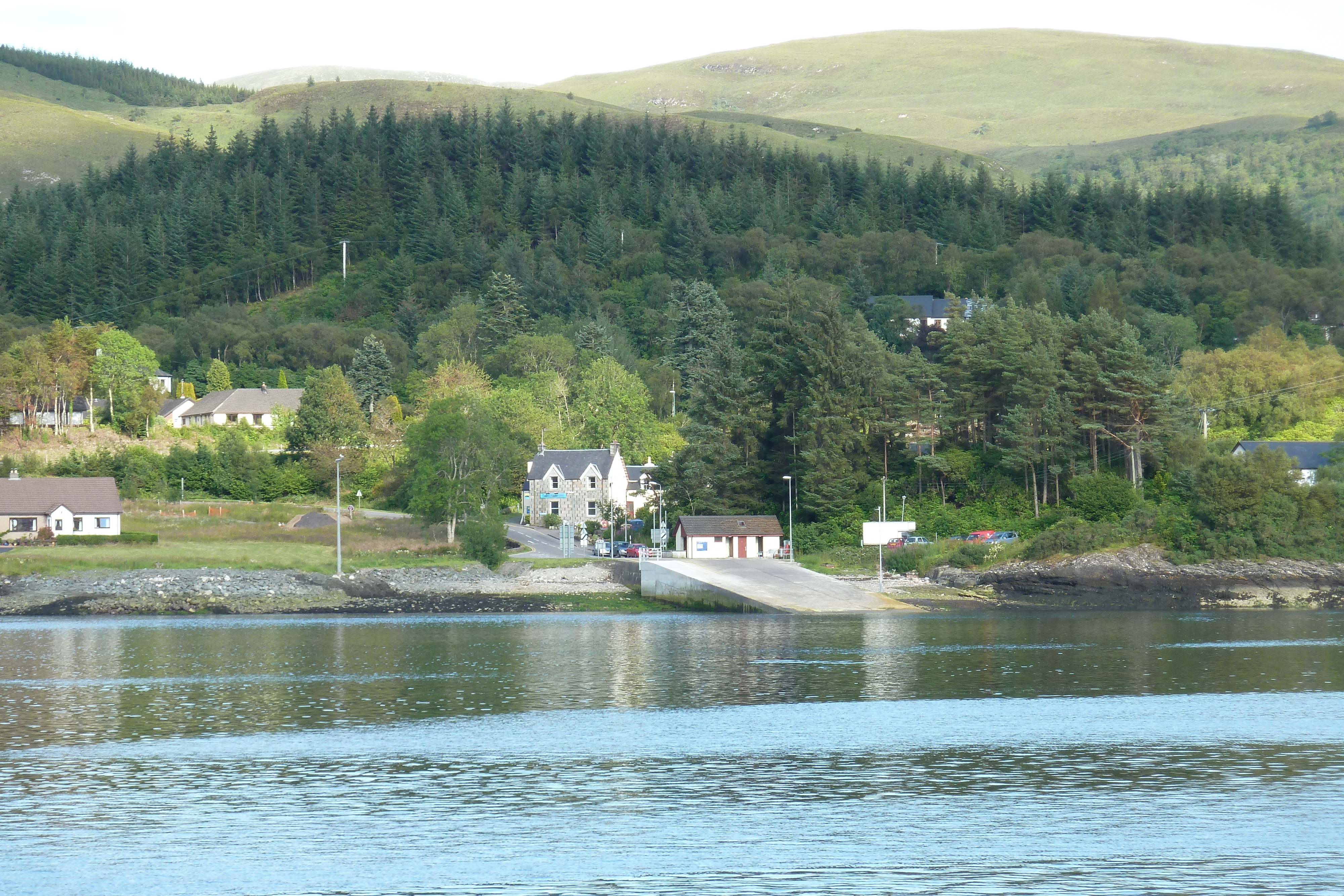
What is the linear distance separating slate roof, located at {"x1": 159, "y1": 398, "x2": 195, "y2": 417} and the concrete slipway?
3066 inches

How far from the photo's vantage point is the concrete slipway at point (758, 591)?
2899 inches

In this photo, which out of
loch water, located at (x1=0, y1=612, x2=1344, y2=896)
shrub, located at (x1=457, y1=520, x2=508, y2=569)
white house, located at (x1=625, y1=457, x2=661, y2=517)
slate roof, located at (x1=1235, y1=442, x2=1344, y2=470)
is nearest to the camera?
loch water, located at (x1=0, y1=612, x2=1344, y2=896)

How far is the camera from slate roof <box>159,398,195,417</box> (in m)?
135

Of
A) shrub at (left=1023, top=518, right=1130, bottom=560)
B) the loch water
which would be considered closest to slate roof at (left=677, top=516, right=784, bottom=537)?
shrub at (left=1023, top=518, right=1130, bottom=560)

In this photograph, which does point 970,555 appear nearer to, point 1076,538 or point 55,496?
point 1076,538

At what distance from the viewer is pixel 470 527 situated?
8138 centimetres

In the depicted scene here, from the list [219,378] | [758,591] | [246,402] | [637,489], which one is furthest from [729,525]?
[219,378]

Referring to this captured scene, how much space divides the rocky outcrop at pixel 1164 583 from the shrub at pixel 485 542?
30.8m

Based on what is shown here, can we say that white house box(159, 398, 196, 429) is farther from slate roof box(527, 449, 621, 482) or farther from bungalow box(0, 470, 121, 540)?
slate roof box(527, 449, 621, 482)

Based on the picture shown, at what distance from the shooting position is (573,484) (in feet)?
344

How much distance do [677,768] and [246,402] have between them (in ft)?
367

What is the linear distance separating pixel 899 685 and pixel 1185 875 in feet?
76.6

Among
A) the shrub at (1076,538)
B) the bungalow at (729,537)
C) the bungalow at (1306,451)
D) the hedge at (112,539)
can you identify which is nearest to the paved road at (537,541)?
the bungalow at (729,537)

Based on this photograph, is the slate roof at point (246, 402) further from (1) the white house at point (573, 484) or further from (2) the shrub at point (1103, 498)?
(2) the shrub at point (1103, 498)
